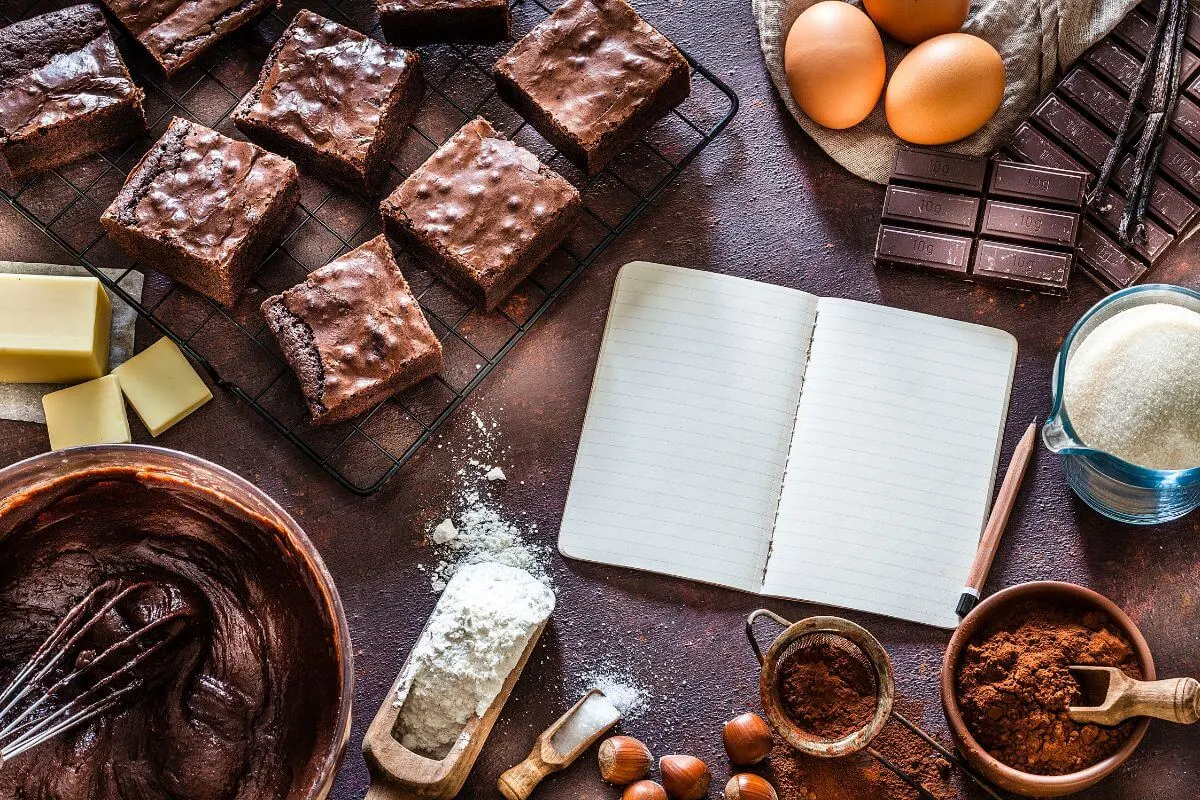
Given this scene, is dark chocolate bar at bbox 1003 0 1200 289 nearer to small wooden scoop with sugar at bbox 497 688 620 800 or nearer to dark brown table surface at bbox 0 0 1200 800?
dark brown table surface at bbox 0 0 1200 800

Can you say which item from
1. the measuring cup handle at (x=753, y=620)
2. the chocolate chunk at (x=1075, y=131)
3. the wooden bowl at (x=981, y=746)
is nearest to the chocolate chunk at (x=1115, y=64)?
the chocolate chunk at (x=1075, y=131)

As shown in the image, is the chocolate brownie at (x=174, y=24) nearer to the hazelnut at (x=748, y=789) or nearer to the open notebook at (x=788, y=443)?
the open notebook at (x=788, y=443)

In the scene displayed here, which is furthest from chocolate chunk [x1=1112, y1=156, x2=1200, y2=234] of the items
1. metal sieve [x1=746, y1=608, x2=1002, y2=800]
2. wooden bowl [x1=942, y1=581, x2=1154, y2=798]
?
metal sieve [x1=746, y1=608, x2=1002, y2=800]

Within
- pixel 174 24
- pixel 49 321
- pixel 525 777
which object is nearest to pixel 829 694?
pixel 525 777

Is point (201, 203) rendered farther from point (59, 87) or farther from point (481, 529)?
point (481, 529)

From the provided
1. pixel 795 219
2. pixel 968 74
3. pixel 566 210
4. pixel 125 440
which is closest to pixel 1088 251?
pixel 968 74

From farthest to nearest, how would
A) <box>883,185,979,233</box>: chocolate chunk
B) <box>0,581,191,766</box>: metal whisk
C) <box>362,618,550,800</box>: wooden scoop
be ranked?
<box>883,185,979,233</box>: chocolate chunk, <box>362,618,550,800</box>: wooden scoop, <box>0,581,191,766</box>: metal whisk
